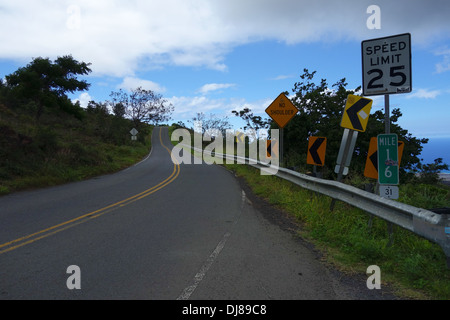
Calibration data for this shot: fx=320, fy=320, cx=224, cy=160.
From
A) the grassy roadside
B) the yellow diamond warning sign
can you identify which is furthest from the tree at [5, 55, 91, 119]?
the yellow diamond warning sign

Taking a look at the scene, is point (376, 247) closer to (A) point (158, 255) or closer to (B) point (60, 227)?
(A) point (158, 255)

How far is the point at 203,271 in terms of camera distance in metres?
4.45

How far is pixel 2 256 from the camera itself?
198 inches

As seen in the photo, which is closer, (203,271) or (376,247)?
(203,271)

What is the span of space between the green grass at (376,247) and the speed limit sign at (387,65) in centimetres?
250

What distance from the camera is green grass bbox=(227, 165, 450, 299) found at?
3967mm

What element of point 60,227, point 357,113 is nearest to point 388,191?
point 357,113

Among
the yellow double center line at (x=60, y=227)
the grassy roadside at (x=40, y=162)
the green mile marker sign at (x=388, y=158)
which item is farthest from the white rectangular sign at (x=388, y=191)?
the grassy roadside at (x=40, y=162)

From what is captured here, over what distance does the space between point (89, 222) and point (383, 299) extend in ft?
19.9

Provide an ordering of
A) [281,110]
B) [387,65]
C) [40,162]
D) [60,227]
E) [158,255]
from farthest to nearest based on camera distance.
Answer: [40,162], [281,110], [60,227], [387,65], [158,255]

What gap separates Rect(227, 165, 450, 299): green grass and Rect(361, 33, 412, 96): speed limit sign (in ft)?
8.21

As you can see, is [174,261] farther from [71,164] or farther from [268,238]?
[71,164]

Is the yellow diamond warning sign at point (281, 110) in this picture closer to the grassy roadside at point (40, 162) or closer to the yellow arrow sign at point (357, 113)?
the yellow arrow sign at point (357, 113)

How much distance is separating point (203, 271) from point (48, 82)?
37125 millimetres
